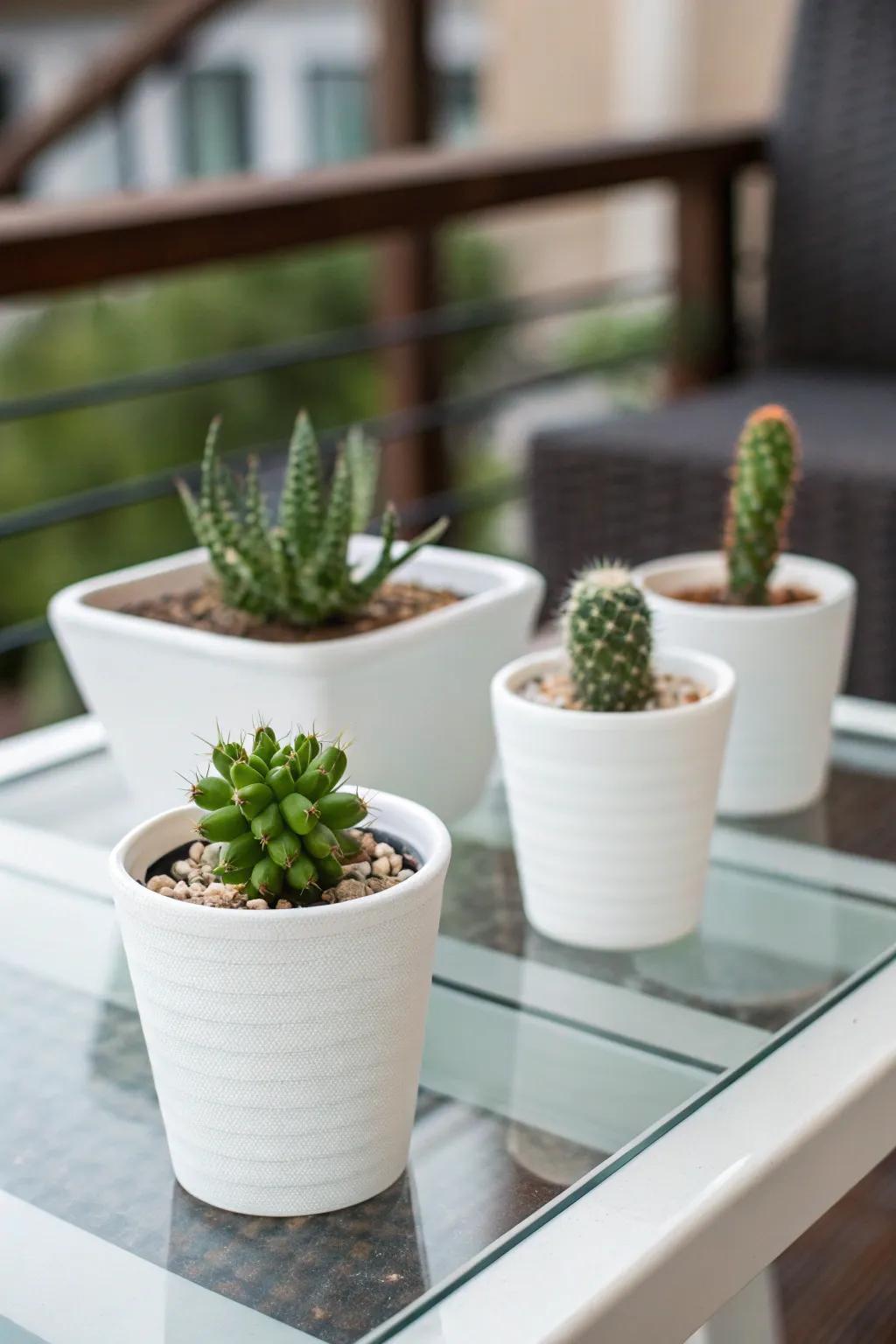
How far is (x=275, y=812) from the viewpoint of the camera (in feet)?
1.84

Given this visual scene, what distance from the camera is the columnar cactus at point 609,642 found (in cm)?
76

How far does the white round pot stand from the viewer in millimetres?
903

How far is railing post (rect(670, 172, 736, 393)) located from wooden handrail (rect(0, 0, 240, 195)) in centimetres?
87

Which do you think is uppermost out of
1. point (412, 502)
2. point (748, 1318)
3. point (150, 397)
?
point (748, 1318)

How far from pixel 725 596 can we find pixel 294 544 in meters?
0.27

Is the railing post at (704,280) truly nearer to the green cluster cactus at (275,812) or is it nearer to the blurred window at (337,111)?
the green cluster cactus at (275,812)

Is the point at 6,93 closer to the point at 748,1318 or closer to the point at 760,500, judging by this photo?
the point at 760,500

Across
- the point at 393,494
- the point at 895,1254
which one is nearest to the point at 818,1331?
the point at 895,1254

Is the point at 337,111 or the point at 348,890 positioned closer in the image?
the point at 348,890

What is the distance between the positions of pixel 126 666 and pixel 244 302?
4.20 metres

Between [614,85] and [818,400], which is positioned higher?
[614,85]

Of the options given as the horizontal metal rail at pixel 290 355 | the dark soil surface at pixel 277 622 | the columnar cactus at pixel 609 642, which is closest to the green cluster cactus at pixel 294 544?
the dark soil surface at pixel 277 622

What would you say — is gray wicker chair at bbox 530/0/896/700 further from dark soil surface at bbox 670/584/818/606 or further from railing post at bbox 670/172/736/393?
dark soil surface at bbox 670/584/818/606

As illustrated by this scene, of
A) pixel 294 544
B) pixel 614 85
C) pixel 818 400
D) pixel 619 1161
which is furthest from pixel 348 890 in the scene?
pixel 614 85
